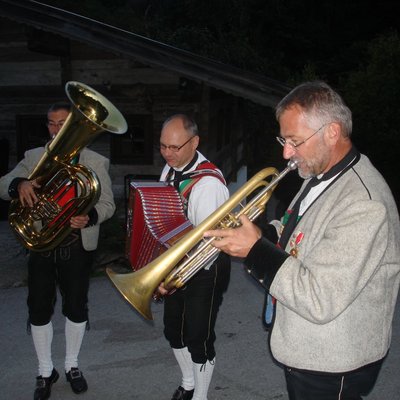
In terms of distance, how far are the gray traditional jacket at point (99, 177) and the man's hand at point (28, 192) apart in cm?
22

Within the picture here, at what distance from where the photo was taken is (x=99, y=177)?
363 centimetres

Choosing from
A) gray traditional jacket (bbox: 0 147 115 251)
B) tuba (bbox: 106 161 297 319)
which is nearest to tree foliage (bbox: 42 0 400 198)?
gray traditional jacket (bbox: 0 147 115 251)

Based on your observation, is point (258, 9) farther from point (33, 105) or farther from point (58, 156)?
point (58, 156)

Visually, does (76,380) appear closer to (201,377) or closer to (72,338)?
(72,338)

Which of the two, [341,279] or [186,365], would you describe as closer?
[341,279]

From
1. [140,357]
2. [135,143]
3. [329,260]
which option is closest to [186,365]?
[140,357]

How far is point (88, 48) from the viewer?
809 centimetres

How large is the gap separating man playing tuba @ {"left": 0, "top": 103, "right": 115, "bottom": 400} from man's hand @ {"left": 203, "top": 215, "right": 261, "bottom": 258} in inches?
58.8

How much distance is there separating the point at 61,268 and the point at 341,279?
2.28 metres

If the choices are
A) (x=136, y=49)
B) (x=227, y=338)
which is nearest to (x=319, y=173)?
(x=227, y=338)

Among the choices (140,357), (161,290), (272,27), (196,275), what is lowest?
(140,357)

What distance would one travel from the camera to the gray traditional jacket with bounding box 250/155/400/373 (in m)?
1.80

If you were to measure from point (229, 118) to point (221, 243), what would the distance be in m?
11.7

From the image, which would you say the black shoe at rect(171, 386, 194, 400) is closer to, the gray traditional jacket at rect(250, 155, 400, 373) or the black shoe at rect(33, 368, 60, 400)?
the black shoe at rect(33, 368, 60, 400)
